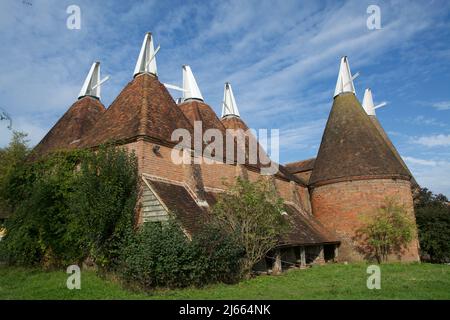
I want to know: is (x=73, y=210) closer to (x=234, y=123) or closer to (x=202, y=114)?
(x=202, y=114)

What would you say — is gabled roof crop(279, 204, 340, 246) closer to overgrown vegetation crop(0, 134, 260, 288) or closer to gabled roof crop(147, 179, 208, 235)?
overgrown vegetation crop(0, 134, 260, 288)

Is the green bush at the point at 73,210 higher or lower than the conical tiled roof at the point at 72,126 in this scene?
lower

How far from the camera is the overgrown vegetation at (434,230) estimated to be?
2011 cm

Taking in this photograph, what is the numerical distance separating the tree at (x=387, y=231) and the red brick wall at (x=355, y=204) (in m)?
0.44

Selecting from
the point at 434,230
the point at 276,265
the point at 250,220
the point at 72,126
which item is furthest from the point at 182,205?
the point at 434,230

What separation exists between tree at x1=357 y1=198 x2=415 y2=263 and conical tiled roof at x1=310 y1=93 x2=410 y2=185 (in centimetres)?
195

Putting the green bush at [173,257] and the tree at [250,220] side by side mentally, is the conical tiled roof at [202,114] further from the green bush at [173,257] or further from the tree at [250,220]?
the green bush at [173,257]

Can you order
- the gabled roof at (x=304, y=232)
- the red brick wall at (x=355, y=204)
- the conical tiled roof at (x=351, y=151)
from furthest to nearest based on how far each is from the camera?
1. the conical tiled roof at (x=351, y=151)
2. the red brick wall at (x=355, y=204)
3. the gabled roof at (x=304, y=232)

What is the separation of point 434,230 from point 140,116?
17452 mm

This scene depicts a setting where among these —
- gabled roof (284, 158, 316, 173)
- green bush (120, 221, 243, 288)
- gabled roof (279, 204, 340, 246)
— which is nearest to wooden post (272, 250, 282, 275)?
gabled roof (279, 204, 340, 246)

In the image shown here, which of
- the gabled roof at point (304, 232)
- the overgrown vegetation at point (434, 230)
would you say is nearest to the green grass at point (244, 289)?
the gabled roof at point (304, 232)
